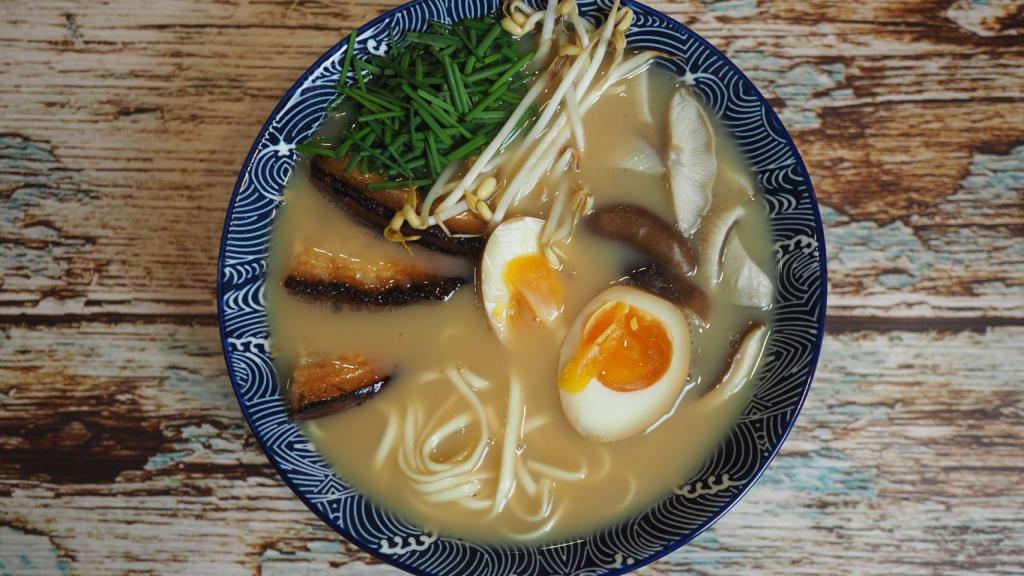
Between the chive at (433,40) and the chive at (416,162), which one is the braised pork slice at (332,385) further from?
the chive at (433,40)

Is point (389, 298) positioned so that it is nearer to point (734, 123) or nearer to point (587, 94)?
point (587, 94)

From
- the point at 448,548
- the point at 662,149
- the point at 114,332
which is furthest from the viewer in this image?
the point at 114,332

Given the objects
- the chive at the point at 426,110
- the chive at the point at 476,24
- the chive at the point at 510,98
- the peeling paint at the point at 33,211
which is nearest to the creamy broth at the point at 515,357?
Result: the chive at the point at 510,98

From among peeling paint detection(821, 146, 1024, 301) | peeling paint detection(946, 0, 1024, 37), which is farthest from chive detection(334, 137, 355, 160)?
peeling paint detection(946, 0, 1024, 37)

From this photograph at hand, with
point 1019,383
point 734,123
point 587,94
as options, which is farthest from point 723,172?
point 1019,383

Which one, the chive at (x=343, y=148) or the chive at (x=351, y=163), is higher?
the chive at (x=343, y=148)

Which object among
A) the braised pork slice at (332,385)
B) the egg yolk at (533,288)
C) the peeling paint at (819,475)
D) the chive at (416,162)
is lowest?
the peeling paint at (819,475)

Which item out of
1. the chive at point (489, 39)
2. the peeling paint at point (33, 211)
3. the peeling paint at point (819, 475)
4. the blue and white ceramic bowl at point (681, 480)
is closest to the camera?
the blue and white ceramic bowl at point (681, 480)

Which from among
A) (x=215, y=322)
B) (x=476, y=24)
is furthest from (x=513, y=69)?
(x=215, y=322)
